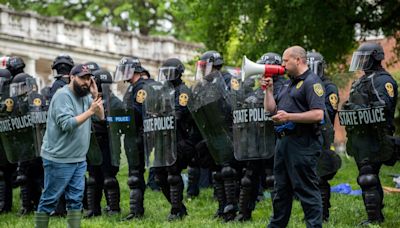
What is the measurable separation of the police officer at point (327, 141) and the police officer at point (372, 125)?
Result: 25 cm

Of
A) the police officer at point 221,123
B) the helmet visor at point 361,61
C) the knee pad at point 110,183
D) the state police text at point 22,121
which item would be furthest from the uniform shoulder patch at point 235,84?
the state police text at point 22,121

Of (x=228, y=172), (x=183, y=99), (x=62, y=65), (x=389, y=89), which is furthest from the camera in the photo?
(x=62, y=65)

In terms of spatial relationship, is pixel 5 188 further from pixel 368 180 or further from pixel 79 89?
pixel 368 180

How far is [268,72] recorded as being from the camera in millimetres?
7219

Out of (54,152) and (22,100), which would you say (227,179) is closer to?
(54,152)

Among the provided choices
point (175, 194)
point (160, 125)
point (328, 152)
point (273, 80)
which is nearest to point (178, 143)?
point (160, 125)

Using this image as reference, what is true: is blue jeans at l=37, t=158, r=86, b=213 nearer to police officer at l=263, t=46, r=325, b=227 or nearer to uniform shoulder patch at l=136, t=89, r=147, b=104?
uniform shoulder patch at l=136, t=89, r=147, b=104

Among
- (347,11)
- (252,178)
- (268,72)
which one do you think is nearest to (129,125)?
(252,178)

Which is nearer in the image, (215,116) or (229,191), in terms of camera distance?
(215,116)

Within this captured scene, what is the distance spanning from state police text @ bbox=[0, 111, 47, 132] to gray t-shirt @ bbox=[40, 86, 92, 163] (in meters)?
2.36

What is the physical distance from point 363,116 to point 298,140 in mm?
1567

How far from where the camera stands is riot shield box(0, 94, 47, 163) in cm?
1024

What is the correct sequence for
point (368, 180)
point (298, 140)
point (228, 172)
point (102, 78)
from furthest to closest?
point (102, 78)
point (228, 172)
point (368, 180)
point (298, 140)

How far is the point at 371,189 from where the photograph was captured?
848 cm
